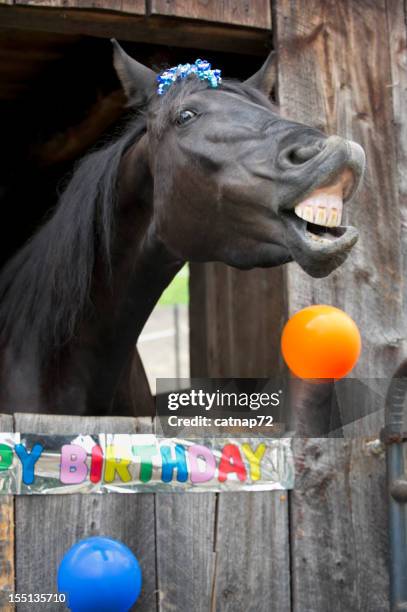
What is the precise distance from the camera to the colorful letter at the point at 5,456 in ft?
8.93

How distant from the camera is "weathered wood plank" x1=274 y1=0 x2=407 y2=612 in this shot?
310 centimetres

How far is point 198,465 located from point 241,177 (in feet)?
2.99

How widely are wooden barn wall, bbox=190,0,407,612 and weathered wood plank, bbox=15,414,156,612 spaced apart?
0.51 metres

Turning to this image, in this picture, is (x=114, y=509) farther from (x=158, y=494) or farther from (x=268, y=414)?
(x=268, y=414)

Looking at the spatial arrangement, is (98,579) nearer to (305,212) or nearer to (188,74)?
(305,212)

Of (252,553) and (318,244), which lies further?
(252,553)

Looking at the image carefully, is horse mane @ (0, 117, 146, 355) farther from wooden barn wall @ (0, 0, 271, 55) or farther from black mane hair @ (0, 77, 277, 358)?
wooden barn wall @ (0, 0, 271, 55)

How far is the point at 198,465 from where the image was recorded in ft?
9.68

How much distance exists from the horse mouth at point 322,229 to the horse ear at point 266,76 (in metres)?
0.93

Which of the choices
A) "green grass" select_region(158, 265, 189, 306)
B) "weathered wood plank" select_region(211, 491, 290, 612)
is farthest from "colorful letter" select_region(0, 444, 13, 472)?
"green grass" select_region(158, 265, 189, 306)

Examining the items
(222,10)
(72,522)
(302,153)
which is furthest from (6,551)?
(222,10)

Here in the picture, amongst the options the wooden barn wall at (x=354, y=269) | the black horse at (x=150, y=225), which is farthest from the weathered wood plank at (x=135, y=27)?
the black horse at (x=150, y=225)

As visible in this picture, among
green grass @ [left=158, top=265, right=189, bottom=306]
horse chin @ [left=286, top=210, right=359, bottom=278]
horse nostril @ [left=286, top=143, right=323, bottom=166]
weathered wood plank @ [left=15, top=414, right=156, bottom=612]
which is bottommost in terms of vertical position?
weathered wood plank @ [left=15, top=414, right=156, bottom=612]

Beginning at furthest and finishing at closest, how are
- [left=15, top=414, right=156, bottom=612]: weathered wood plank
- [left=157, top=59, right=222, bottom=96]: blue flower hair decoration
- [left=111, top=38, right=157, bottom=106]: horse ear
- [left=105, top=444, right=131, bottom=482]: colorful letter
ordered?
[left=111, top=38, right=157, bottom=106]: horse ear
[left=157, top=59, right=222, bottom=96]: blue flower hair decoration
[left=105, top=444, right=131, bottom=482]: colorful letter
[left=15, top=414, right=156, bottom=612]: weathered wood plank
